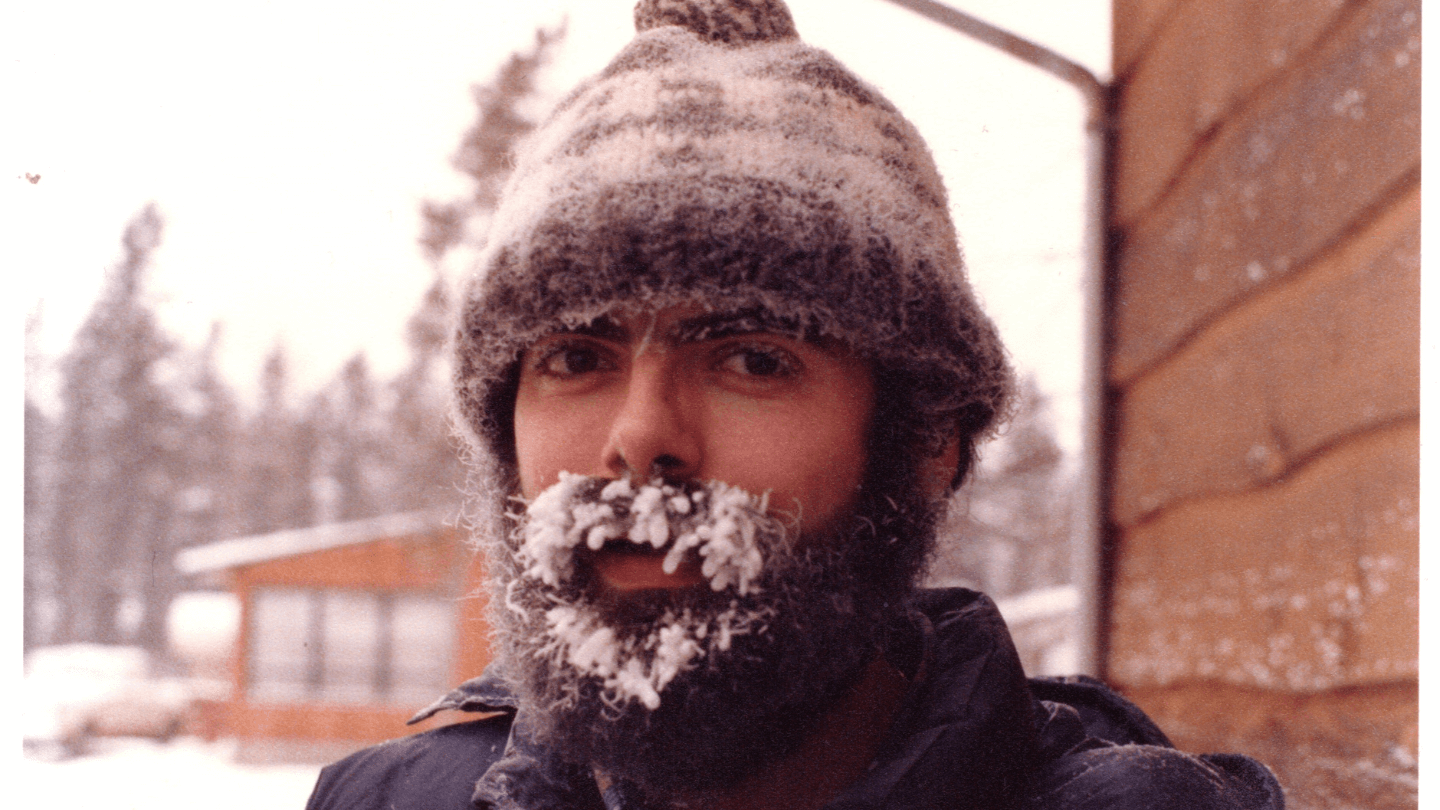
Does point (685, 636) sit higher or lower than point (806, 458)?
lower

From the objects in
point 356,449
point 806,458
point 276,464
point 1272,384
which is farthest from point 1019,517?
point 806,458

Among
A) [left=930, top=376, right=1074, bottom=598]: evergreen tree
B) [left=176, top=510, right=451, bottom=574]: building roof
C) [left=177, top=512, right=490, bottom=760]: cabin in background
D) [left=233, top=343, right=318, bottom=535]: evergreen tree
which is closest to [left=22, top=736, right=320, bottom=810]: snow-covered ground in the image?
[left=930, top=376, right=1074, bottom=598]: evergreen tree

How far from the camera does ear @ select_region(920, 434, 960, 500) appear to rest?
1328 mm

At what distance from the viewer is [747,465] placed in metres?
1.12

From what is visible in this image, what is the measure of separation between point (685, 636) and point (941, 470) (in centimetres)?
47

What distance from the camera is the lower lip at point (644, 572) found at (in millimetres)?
1092

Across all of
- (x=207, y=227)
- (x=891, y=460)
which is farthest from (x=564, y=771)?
(x=207, y=227)

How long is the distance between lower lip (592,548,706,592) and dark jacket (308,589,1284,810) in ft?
0.86

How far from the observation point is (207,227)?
2.12 metres

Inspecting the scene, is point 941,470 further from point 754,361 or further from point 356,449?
point 356,449

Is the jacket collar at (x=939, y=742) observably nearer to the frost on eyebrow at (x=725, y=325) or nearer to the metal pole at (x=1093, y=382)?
the frost on eyebrow at (x=725, y=325)

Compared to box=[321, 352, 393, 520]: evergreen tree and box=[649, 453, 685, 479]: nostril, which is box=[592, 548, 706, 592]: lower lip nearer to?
box=[649, 453, 685, 479]: nostril

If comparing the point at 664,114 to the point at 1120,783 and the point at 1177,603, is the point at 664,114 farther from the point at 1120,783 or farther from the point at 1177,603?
the point at 1177,603

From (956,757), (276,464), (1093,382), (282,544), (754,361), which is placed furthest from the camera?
(282,544)
